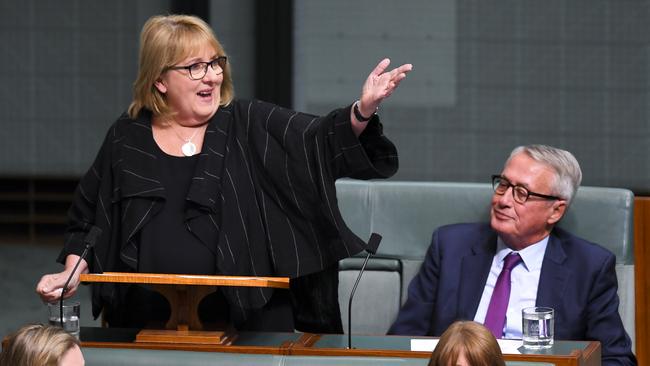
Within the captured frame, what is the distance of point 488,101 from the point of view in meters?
6.47

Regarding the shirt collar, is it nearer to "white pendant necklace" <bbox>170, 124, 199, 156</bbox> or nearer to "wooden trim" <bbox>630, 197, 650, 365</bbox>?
"wooden trim" <bbox>630, 197, 650, 365</bbox>

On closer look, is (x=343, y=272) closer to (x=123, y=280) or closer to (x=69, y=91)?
(x=123, y=280)

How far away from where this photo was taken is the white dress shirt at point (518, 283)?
153 inches

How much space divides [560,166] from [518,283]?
0.37 metres

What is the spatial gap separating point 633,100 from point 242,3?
1.97m

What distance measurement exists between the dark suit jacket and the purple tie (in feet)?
0.19

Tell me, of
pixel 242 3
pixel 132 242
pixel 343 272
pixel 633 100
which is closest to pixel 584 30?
pixel 633 100

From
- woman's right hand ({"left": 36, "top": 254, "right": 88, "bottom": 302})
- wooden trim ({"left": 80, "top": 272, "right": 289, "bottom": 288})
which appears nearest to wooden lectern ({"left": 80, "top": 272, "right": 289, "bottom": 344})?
Result: wooden trim ({"left": 80, "top": 272, "right": 289, "bottom": 288})

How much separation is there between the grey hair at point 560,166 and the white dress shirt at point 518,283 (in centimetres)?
16

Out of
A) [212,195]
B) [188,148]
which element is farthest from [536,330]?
[188,148]

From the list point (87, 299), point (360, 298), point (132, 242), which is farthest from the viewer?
point (87, 299)

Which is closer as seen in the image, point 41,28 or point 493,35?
point 493,35

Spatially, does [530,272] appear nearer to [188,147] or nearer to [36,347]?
[188,147]

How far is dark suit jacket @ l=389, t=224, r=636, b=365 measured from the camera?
3.84 metres
